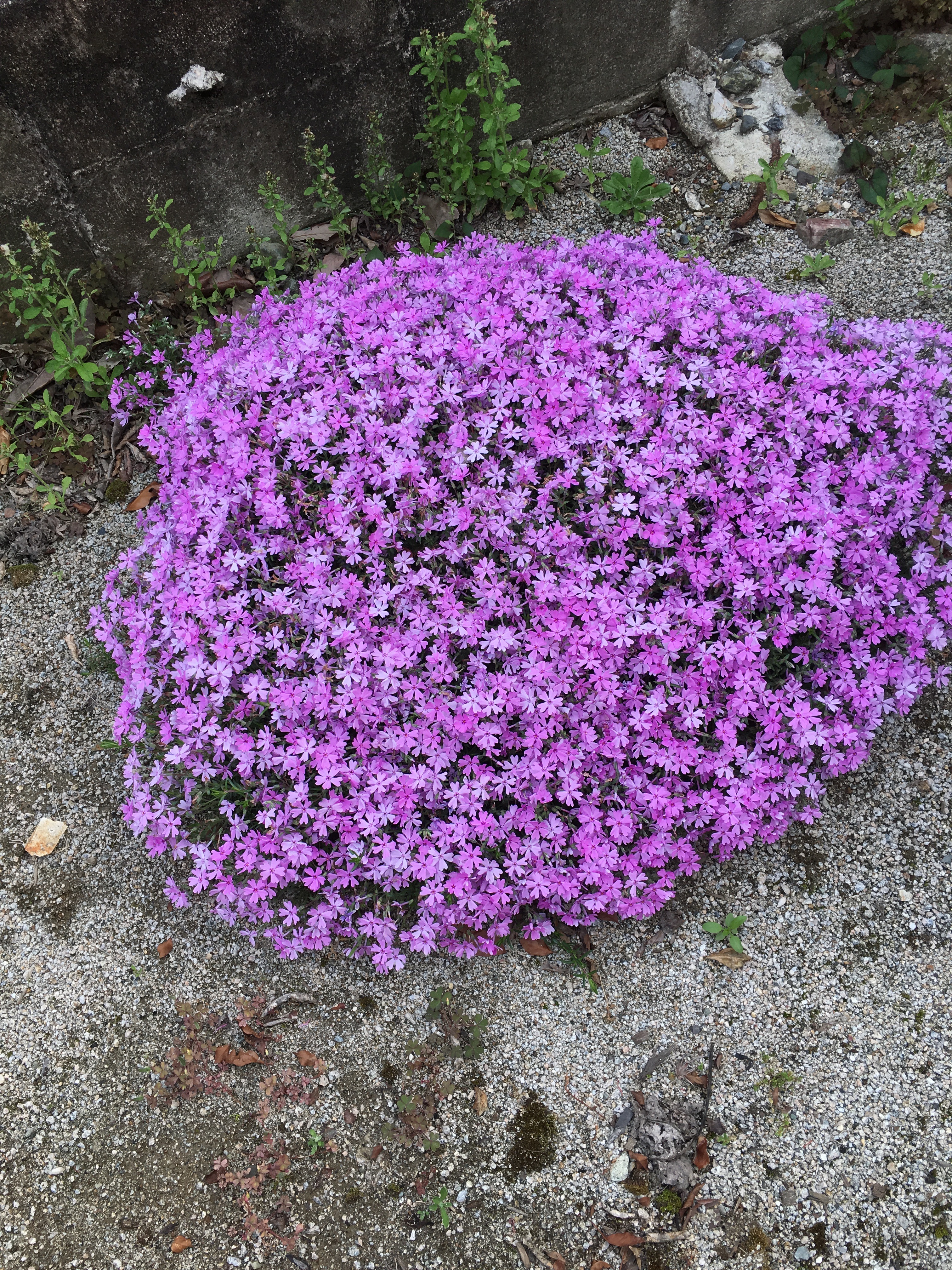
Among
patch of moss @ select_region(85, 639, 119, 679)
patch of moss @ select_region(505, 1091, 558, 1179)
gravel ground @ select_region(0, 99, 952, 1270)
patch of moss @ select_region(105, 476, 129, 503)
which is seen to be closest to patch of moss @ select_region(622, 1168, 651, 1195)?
gravel ground @ select_region(0, 99, 952, 1270)

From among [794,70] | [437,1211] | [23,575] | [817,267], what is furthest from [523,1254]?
[794,70]

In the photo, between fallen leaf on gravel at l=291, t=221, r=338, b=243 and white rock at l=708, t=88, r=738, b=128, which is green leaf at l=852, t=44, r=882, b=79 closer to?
white rock at l=708, t=88, r=738, b=128

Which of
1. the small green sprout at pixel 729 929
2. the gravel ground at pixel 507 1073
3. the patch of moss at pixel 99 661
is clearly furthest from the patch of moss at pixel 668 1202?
the patch of moss at pixel 99 661

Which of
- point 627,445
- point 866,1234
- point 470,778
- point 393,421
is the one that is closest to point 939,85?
point 627,445

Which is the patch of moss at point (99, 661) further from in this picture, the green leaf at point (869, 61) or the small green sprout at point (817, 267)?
the green leaf at point (869, 61)

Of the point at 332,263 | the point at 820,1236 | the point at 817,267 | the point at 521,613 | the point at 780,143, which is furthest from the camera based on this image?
the point at 780,143

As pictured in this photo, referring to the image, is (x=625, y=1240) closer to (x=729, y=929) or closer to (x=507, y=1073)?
(x=507, y=1073)

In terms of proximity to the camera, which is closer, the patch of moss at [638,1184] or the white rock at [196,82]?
the patch of moss at [638,1184]
